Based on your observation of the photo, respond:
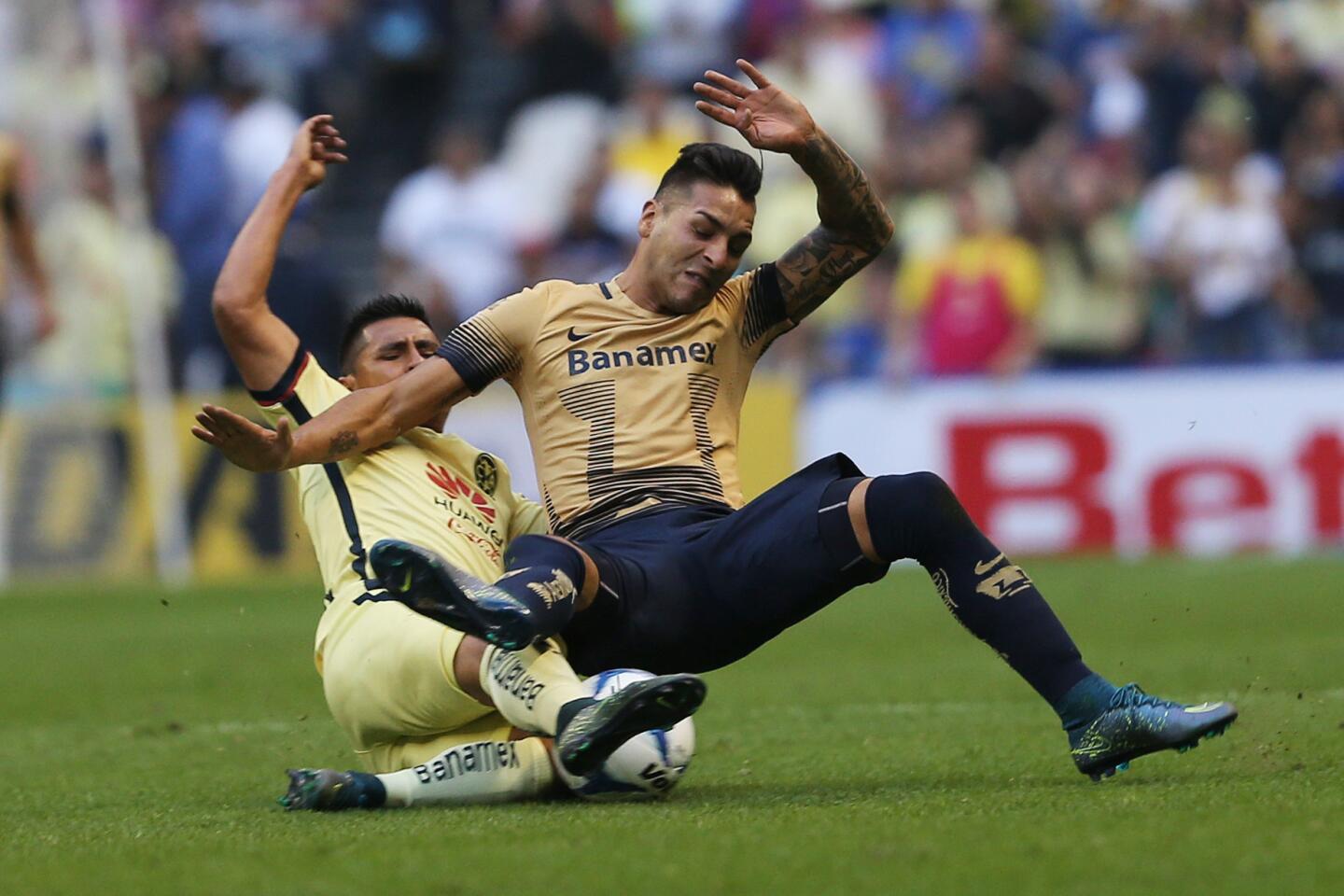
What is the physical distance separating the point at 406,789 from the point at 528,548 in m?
0.70

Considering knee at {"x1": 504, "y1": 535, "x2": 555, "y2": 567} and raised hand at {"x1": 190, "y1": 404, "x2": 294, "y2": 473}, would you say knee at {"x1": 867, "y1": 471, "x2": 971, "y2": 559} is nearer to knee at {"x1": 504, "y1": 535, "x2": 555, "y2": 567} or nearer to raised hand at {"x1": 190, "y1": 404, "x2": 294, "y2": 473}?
knee at {"x1": 504, "y1": 535, "x2": 555, "y2": 567}

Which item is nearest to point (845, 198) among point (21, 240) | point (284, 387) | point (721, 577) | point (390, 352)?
point (721, 577)

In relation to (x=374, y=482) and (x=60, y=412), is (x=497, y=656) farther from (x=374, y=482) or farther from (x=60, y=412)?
(x=60, y=412)

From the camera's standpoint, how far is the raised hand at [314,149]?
22.1 feet

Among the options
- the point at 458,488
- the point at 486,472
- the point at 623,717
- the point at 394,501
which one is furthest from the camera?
the point at 486,472

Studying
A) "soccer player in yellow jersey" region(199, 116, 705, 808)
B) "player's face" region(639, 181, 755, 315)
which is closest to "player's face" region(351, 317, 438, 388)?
"soccer player in yellow jersey" region(199, 116, 705, 808)

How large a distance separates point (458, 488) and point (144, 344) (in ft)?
33.0

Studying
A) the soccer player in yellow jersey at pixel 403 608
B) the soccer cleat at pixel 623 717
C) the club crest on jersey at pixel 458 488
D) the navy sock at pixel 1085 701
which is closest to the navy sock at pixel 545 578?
the soccer player in yellow jersey at pixel 403 608

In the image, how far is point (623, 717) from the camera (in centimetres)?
504

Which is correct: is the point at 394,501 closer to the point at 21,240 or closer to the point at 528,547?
the point at 528,547

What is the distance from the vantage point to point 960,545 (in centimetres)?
557

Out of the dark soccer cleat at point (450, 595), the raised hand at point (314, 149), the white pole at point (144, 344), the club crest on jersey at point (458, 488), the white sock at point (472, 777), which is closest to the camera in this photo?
the dark soccer cleat at point (450, 595)

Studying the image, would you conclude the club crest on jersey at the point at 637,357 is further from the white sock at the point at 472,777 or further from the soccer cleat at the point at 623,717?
the soccer cleat at the point at 623,717

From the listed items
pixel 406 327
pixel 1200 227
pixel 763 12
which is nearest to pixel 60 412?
pixel 763 12
